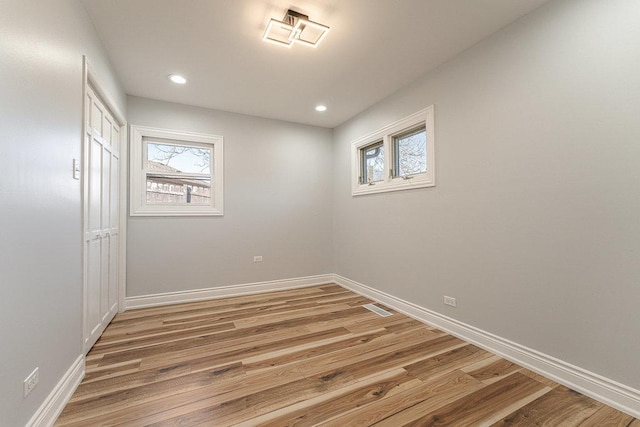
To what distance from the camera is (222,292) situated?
3771 millimetres

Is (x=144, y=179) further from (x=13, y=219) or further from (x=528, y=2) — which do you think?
(x=528, y=2)

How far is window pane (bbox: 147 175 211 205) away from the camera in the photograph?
3.54 meters

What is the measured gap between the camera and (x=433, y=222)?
9.13 ft

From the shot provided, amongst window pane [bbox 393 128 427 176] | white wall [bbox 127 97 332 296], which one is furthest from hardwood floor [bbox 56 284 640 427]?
window pane [bbox 393 128 427 176]

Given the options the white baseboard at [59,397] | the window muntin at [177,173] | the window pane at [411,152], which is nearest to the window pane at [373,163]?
the window pane at [411,152]

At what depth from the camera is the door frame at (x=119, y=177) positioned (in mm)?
1921

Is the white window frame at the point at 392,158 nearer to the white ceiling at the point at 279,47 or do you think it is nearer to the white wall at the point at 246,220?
the white ceiling at the point at 279,47

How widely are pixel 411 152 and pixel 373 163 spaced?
2.42ft

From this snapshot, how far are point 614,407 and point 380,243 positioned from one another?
2.31m

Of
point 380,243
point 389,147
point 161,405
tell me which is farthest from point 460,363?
point 389,147

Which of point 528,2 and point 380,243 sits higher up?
point 528,2

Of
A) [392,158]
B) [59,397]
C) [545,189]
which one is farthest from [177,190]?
[545,189]

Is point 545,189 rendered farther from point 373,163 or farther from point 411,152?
point 373,163

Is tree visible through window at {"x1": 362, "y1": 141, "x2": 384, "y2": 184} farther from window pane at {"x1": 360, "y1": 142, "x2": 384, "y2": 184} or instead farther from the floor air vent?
the floor air vent
